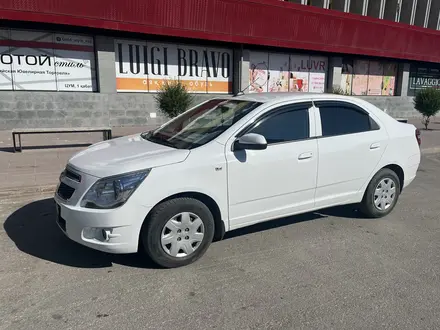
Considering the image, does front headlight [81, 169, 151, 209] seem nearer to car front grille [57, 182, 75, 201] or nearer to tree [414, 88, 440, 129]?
car front grille [57, 182, 75, 201]

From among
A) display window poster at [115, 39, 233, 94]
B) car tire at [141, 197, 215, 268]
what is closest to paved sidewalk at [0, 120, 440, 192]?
display window poster at [115, 39, 233, 94]

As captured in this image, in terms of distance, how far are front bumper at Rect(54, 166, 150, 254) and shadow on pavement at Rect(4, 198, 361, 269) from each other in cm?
37

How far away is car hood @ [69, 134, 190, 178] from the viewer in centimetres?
312

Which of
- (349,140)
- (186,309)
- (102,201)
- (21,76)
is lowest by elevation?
(186,309)

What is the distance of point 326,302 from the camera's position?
111 inches

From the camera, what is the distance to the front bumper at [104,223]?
302cm

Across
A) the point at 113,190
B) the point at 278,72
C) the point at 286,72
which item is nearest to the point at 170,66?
the point at 278,72

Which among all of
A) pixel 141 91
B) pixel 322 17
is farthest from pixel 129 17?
pixel 322 17

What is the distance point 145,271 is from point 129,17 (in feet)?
33.1

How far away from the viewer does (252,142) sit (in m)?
3.38

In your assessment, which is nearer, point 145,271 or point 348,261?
point 145,271

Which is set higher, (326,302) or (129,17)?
(129,17)

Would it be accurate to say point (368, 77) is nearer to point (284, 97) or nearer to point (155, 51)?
point (155, 51)

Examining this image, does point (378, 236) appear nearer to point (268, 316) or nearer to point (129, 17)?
point (268, 316)
